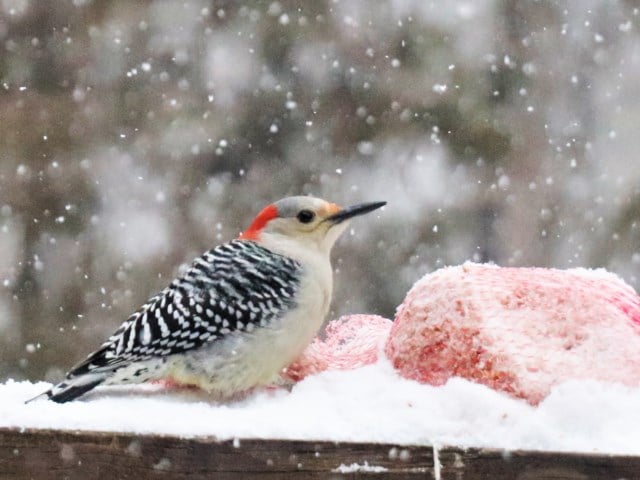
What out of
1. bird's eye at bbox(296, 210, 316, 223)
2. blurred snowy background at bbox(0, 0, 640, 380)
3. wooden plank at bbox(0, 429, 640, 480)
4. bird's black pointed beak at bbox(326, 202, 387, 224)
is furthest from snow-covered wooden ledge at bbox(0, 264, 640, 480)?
blurred snowy background at bbox(0, 0, 640, 380)

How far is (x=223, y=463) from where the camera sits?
5.89 ft

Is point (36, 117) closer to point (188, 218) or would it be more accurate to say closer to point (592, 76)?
point (188, 218)

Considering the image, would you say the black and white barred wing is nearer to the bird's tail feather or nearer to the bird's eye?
the bird's tail feather

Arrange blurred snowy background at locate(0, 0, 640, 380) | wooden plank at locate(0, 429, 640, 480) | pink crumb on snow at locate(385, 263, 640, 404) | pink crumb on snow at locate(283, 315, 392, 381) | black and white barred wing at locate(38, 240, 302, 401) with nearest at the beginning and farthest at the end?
wooden plank at locate(0, 429, 640, 480) → pink crumb on snow at locate(385, 263, 640, 404) → black and white barred wing at locate(38, 240, 302, 401) → pink crumb on snow at locate(283, 315, 392, 381) → blurred snowy background at locate(0, 0, 640, 380)

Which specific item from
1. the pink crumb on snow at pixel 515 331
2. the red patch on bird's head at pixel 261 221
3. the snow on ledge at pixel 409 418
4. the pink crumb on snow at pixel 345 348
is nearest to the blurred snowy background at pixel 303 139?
the pink crumb on snow at pixel 345 348

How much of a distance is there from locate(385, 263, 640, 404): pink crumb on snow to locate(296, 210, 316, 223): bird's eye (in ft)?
1.29

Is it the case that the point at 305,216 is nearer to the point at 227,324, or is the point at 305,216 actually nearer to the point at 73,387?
the point at 227,324

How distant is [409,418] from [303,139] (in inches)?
204

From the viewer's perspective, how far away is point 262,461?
1.79 m

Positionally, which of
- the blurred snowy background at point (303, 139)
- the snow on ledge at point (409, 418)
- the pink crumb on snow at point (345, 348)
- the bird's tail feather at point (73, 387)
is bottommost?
the snow on ledge at point (409, 418)

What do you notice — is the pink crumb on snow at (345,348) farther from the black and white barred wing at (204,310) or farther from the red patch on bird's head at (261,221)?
the red patch on bird's head at (261,221)

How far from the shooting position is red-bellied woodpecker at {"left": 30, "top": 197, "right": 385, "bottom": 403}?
2191mm

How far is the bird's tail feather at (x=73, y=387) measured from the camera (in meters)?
2.10

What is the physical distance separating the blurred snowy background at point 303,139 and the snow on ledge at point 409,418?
4.19 meters
